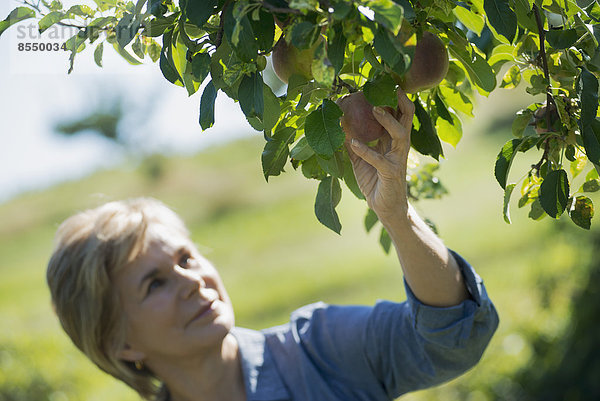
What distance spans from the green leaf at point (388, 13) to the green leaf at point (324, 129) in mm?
160

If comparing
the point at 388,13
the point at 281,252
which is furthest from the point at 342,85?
the point at 281,252

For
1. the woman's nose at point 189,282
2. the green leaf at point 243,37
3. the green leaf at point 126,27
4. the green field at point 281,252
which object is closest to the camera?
the green leaf at point 243,37

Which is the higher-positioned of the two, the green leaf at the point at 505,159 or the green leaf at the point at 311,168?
the green leaf at the point at 505,159

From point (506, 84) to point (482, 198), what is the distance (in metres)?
7.09

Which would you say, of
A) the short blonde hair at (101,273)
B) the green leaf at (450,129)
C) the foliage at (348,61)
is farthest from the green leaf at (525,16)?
the short blonde hair at (101,273)

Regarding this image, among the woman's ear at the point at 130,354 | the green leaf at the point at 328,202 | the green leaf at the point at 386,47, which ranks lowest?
the woman's ear at the point at 130,354

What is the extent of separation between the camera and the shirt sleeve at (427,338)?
126 cm

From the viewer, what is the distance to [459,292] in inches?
49.8

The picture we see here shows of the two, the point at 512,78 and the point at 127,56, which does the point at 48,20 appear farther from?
the point at 512,78

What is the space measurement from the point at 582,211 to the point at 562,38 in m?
0.23

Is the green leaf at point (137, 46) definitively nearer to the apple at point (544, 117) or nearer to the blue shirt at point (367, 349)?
the apple at point (544, 117)

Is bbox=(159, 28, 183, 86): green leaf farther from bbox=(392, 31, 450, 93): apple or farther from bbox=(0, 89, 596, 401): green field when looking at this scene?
bbox=(0, 89, 596, 401): green field

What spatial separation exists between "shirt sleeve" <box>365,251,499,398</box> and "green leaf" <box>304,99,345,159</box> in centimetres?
59

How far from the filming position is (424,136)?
3.15 feet
